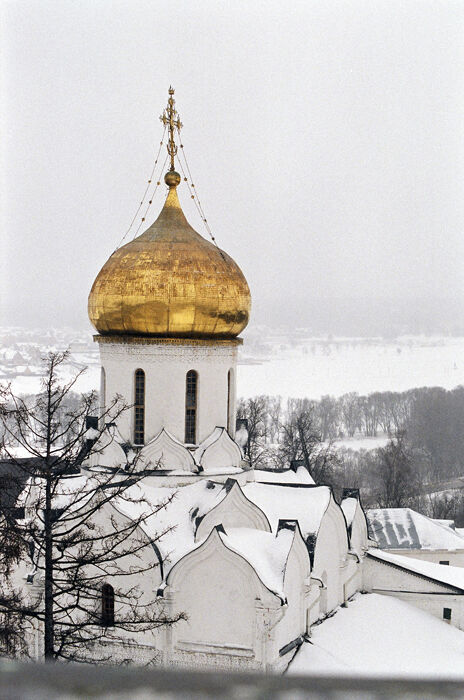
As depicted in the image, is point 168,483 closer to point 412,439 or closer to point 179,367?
point 179,367

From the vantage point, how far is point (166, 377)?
37.3 feet

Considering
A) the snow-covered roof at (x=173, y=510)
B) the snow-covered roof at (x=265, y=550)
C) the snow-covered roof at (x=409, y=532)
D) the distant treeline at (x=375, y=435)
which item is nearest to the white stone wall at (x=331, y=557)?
the snow-covered roof at (x=265, y=550)

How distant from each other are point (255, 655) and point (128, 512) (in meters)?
2.44

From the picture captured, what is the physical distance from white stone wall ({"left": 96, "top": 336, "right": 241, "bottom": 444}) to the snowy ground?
341 cm

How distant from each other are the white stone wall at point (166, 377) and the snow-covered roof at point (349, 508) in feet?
9.71

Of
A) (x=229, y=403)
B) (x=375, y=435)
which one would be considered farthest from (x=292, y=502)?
(x=375, y=435)

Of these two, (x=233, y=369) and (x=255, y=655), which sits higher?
(x=233, y=369)

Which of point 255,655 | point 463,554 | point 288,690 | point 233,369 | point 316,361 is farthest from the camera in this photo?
point 316,361

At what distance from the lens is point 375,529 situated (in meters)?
19.0

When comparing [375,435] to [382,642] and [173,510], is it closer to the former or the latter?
[382,642]

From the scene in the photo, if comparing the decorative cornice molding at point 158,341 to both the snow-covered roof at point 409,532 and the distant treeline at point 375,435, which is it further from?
the distant treeline at point 375,435

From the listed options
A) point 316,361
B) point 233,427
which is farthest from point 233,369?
point 316,361

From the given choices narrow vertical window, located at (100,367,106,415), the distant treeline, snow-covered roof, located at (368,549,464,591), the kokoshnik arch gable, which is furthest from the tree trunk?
the distant treeline

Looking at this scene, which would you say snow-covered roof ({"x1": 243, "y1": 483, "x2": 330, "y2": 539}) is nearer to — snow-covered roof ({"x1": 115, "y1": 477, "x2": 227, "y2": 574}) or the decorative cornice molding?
snow-covered roof ({"x1": 115, "y1": 477, "x2": 227, "y2": 574})
